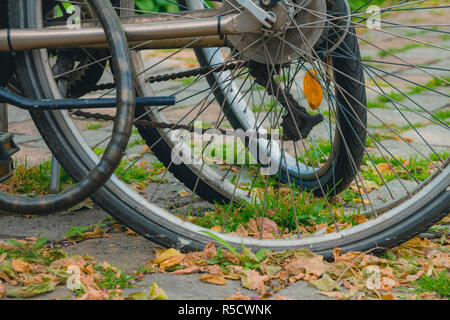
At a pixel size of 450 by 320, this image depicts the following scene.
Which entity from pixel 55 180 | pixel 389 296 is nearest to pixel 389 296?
pixel 389 296

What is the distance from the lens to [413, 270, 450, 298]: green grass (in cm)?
159

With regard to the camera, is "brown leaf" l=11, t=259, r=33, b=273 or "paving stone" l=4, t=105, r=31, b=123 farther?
"paving stone" l=4, t=105, r=31, b=123

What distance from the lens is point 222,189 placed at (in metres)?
2.23

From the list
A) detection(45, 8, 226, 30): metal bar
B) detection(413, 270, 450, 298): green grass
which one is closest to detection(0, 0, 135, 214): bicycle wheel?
detection(45, 8, 226, 30): metal bar

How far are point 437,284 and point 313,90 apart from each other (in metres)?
0.72

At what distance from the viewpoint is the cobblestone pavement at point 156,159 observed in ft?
5.42

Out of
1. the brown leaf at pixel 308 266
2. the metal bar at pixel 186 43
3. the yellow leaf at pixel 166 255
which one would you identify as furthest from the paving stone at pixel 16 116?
the brown leaf at pixel 308 266

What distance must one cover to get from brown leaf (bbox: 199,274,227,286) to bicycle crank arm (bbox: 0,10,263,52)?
626mm

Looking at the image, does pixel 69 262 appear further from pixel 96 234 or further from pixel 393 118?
pixel 393 118

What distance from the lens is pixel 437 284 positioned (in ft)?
5.27

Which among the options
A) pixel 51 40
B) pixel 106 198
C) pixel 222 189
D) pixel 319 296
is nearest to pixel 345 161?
pixel 222 189

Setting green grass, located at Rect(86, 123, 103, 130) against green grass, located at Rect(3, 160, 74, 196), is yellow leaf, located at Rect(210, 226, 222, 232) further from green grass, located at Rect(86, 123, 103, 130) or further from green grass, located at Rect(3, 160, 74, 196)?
green grass, located at Rect(86, 123, 103, 130)

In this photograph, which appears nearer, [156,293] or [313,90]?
[156,293]
